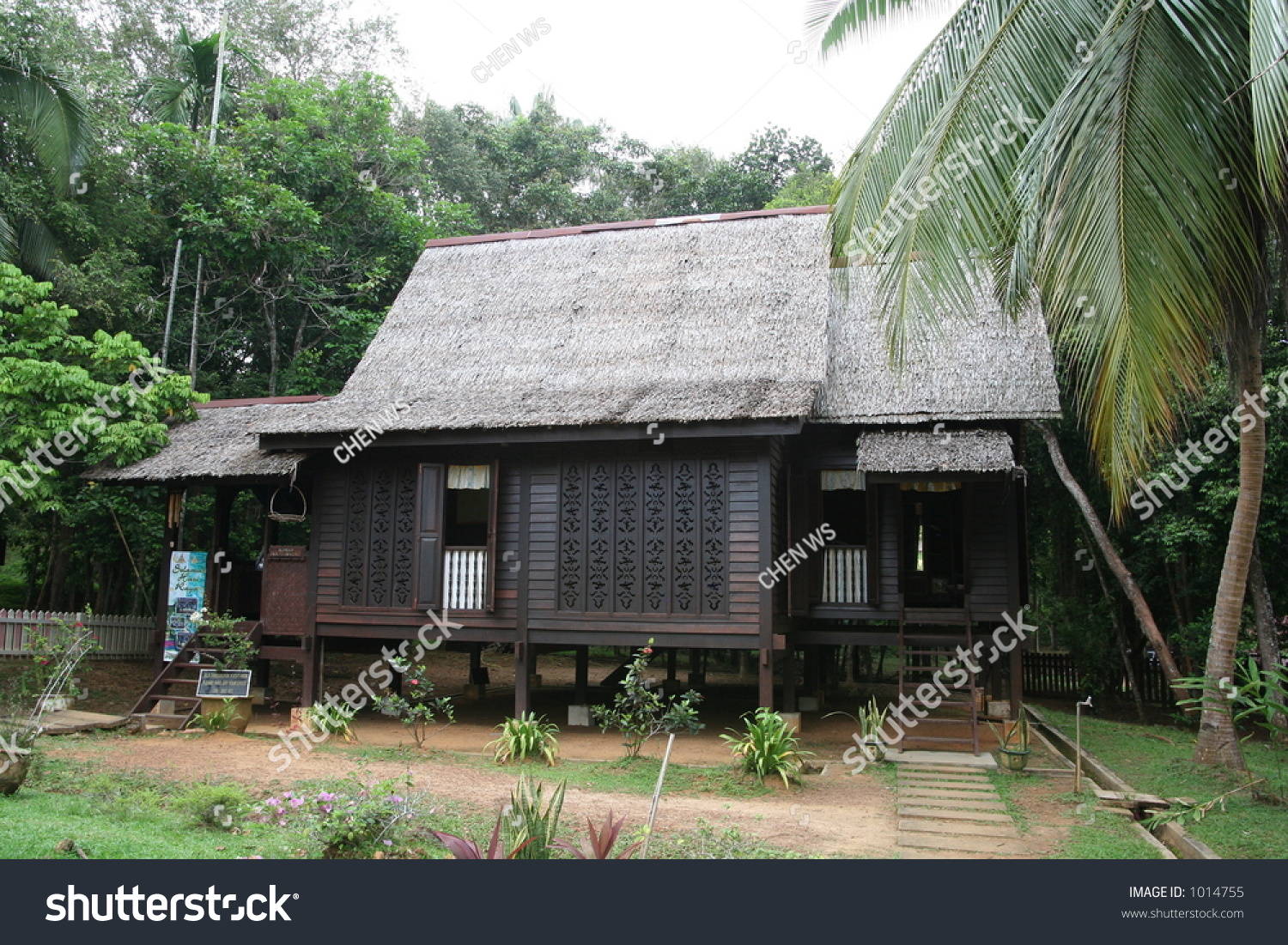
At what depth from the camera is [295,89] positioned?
21.6m

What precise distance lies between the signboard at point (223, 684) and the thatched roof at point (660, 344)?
119 inches

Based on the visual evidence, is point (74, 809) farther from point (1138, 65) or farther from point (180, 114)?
point (180, 114)

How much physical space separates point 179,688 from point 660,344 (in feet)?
25.7

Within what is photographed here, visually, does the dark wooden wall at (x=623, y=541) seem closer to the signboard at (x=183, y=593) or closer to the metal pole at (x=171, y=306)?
the signboard at (x=183, y=593)

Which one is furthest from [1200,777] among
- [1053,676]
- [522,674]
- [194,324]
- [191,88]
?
[191,88]

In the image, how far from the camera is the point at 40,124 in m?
14.7

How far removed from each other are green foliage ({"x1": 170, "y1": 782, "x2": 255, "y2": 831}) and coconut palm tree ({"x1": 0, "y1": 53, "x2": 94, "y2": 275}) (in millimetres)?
10772

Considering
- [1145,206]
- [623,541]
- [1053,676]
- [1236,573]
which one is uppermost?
[1145,206]

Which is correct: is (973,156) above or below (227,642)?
above

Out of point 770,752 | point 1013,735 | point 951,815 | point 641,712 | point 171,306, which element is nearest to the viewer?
point 951,815

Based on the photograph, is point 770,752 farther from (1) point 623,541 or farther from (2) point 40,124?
(2) point 40,124

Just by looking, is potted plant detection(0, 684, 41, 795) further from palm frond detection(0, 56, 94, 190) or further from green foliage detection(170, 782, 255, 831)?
palm frond detection(0, 56, 94, 190)
